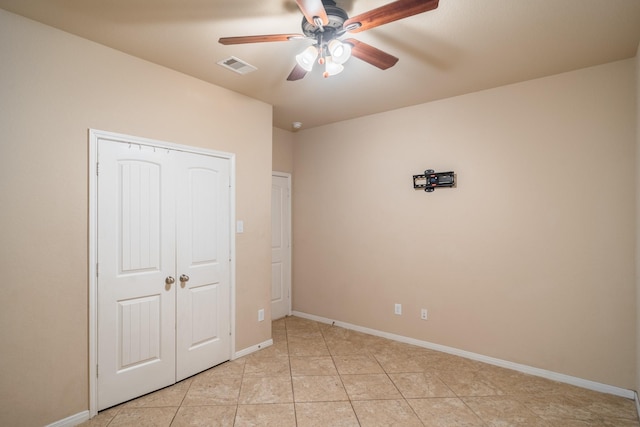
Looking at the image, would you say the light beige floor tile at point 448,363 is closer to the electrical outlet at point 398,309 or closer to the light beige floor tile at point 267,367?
the electrical outlet at point 398,309

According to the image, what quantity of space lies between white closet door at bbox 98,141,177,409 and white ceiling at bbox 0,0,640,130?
83 centimetres

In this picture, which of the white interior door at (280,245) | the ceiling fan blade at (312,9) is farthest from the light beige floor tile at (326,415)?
the ceiling fan blade at (312,9)

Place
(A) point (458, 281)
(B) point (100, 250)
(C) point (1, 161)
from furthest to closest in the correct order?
(A) point (458, 281)
(B) point (100, 250)
(C) point (1, 161)

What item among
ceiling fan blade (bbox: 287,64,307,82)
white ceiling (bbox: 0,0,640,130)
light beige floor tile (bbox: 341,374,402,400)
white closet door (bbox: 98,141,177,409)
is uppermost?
white ceiling (bbox: 0,0,640,130)

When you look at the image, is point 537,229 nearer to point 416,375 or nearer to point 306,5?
point 416,375

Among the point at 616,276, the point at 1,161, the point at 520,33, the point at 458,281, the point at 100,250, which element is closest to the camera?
the point at 1,161

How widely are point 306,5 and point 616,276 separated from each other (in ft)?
10.4

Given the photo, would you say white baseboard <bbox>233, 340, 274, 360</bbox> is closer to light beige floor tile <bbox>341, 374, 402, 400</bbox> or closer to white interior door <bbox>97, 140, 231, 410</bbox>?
white interior door <bbox>97, 140, 231, 410</bbox>

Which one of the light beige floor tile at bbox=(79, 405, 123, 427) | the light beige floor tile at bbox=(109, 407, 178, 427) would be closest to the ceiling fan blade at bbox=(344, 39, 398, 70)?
the light beige floor tile at bbox=(109, 407, 178, 427)

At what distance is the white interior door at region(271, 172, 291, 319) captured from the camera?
476 cm

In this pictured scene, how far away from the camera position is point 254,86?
326cm

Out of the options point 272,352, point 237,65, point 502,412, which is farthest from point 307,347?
point 237,65

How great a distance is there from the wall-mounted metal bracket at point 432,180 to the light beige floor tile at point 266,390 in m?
2.44

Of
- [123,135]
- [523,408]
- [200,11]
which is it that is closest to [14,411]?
[123,135]
